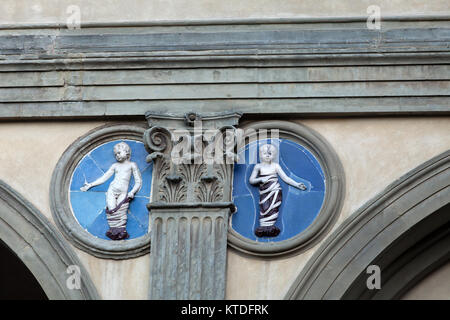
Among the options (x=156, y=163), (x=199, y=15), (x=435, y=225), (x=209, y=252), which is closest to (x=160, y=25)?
(x=199, y=15)

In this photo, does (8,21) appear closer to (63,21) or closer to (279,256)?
(63,21)

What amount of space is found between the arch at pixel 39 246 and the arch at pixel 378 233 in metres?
1.79

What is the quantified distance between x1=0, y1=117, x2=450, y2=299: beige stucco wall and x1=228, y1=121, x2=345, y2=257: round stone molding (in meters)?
0.07

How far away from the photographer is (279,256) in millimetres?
11672

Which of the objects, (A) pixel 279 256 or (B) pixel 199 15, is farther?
(B) pixel 199 15

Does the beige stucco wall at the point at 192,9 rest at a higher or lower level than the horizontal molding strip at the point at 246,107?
higher

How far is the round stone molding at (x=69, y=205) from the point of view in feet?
38.6

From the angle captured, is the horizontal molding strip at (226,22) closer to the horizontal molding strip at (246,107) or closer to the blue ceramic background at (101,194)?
the horizontal molding strip at (246,107)

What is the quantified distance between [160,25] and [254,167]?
1.54 metres

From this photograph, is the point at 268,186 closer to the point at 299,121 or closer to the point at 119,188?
the point at 299,121

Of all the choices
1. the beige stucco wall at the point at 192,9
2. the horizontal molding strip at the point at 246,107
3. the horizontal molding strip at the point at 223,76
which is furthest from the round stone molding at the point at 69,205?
the beige stucco wall at the point at 192,9

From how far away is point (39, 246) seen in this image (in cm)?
1187

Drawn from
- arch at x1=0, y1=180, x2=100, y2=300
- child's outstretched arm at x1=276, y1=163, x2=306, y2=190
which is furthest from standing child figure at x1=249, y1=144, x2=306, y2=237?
arch at x1=0, y1=180, x2=100, y2=300

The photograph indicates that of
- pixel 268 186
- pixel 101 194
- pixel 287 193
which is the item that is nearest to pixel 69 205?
pixel 101 194
